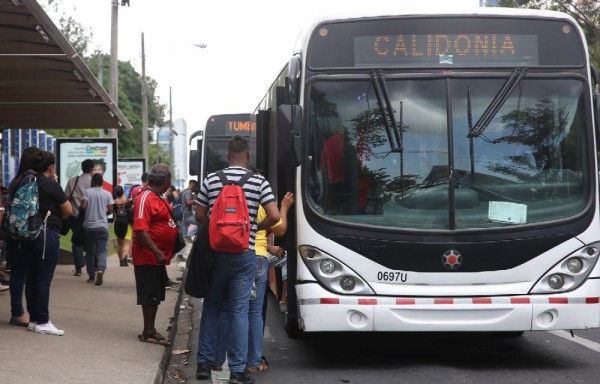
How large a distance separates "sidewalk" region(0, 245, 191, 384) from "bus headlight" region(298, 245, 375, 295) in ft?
4.93

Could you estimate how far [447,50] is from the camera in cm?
845

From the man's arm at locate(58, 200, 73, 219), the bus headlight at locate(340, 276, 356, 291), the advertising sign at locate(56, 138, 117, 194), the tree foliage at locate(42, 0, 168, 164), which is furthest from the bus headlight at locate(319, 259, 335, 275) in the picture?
the tree foliage at locate(42, 0, 168, 164)

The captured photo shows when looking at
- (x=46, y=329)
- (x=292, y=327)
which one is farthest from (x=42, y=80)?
(x=292, y=327)

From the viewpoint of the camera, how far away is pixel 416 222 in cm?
820

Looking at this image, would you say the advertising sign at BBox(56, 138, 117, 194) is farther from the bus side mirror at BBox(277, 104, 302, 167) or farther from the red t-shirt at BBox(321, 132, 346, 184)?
the bus side mirror at BBox(277, 104, 302, 167)

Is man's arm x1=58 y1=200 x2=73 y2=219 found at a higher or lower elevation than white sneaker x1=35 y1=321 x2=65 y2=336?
higher

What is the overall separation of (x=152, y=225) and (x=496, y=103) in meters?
3.24

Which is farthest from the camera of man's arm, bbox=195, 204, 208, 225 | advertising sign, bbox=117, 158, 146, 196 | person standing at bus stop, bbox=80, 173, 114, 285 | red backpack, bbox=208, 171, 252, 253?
advertising sign, bbox=117, 158, 146, 196

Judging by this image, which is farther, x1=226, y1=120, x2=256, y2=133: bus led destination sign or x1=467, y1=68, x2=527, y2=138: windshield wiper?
x1=226, y1=120, x2=256, y2=133: bus led destination sign

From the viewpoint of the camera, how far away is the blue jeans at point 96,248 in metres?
14.3

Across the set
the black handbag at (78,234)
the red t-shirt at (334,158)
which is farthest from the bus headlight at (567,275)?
the black handbag at (78,234)

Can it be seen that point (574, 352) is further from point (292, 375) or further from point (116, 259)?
point (116, 259)

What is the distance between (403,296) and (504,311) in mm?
820

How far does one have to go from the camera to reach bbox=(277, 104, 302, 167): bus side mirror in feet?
26.1
